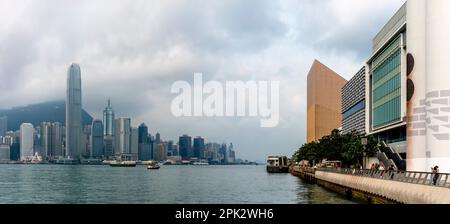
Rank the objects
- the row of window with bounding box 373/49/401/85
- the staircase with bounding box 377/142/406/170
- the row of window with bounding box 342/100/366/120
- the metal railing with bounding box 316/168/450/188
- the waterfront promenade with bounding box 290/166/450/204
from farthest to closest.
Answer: the row of window with bounding box 342/100/366/120
the staircase with bounding box 377/142/406/170
the row of window with bounding box 373/49/401/85
the metal railing with bounding box 316/168/450/188
the waterfront promenade with bounding box 290/166/450/204

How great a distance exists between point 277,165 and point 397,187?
119 m

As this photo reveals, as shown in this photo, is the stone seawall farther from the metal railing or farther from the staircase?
the staircase

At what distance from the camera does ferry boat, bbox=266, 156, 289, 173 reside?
144 metres

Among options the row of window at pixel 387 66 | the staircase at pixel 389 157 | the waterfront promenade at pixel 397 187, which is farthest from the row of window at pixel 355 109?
the waterfront promenade at pixel 397 187

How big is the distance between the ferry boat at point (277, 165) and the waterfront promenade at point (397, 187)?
3584 inches

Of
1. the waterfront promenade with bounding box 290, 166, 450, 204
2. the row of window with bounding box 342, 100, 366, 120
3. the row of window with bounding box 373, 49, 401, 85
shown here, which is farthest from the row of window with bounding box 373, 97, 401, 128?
the row of window with bounding box 342, 100, 366, 120

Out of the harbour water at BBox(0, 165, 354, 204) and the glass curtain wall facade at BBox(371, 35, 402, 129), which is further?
the glass curtain wall facade at BBox(371, 35, 402, 129)

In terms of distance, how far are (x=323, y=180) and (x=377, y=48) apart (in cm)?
2166

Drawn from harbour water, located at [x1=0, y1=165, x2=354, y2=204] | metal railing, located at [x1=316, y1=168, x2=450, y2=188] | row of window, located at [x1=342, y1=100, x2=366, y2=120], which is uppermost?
row of window, located at [x1=342, y1=100, x2=366, y2=120]

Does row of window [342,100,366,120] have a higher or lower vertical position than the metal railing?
higher

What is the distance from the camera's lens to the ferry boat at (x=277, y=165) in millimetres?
144125

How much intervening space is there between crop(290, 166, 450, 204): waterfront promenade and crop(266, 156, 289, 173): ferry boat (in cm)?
9104

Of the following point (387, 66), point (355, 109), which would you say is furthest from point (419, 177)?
point (355, 109)
